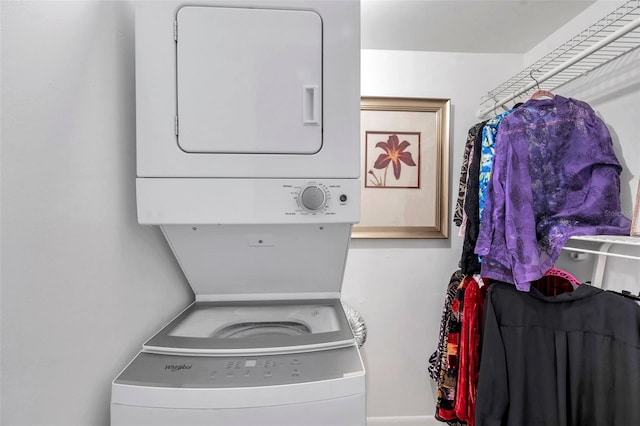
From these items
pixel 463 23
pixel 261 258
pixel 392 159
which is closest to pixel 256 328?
pixel 261 258

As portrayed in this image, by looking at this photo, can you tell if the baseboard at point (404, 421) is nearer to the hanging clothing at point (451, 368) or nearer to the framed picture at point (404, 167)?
the hanging clothing at point (451, 368)

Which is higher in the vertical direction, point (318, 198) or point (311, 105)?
point (311, 105)

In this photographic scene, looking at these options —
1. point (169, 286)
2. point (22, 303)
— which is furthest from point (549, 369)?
point (22, 303)

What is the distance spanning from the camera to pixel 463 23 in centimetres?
179

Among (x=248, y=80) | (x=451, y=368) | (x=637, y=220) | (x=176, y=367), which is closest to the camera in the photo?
(x=176, y=367)

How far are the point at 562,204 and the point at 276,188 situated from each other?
138 centimetres

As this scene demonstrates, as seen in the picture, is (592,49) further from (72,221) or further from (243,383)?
(72,221)

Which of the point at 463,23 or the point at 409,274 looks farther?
the point at 409,274

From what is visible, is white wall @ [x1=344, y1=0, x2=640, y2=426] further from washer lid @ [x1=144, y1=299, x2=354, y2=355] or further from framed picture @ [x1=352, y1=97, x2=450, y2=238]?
washer lid @ [x1=144, y1=299, x2=354, y2=355]

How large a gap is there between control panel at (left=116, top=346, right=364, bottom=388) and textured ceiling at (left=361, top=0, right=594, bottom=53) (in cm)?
184

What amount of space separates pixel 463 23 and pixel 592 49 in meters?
0.84

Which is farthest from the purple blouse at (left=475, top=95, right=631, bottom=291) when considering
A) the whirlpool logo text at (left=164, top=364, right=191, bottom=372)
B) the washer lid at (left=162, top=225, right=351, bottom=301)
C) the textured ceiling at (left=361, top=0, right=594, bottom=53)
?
the whirlpool logo text at (left=164, top=364, right=191, bottom=372)

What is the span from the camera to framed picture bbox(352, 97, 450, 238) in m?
2.09

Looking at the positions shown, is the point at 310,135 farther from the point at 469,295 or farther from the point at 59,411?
the point at 469,295
